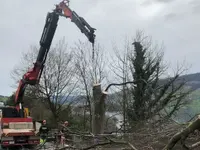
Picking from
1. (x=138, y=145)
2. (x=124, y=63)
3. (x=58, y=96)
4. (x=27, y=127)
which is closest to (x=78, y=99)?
(x=58, y=96)

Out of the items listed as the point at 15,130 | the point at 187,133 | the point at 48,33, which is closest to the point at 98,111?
the point at 187,133

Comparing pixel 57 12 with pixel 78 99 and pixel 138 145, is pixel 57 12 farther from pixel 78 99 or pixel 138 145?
pixel 78 99

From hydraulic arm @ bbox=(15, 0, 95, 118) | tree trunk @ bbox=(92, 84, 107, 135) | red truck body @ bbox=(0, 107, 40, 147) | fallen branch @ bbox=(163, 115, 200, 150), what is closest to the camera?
fallen branch @ bbox=(163, 115, 200, 150)

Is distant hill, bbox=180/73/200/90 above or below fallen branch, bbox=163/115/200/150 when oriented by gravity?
above

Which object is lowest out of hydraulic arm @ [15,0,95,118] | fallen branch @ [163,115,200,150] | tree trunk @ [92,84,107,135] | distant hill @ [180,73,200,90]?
fallen branch @ [163,115,200,150]

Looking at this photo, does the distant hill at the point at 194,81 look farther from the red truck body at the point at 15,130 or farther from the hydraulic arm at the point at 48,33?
the red truck body at the point at 15,130

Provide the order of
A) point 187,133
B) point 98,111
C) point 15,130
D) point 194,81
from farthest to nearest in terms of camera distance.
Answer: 1. point 15,130
2. point 194,81
3. point 98,111
4. point 187,133

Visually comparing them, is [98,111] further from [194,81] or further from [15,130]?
[15,130]

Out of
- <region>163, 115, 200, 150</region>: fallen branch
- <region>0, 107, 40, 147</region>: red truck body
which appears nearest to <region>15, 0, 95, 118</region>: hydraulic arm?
<region>0, 107, 40, 147</region>: red truck body

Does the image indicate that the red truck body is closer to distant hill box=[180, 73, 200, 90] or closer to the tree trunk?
distant hill box=[180, 73, 200, 90]

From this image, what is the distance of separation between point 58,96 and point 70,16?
59.9 ft

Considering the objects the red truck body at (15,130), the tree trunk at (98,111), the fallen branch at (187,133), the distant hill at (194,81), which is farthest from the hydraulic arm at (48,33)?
the fallen branch at (187,133)

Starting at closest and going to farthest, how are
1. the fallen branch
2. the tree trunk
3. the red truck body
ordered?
the fallen branch < the tree trunk < the red truck body

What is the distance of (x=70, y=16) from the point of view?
51.3 feet
